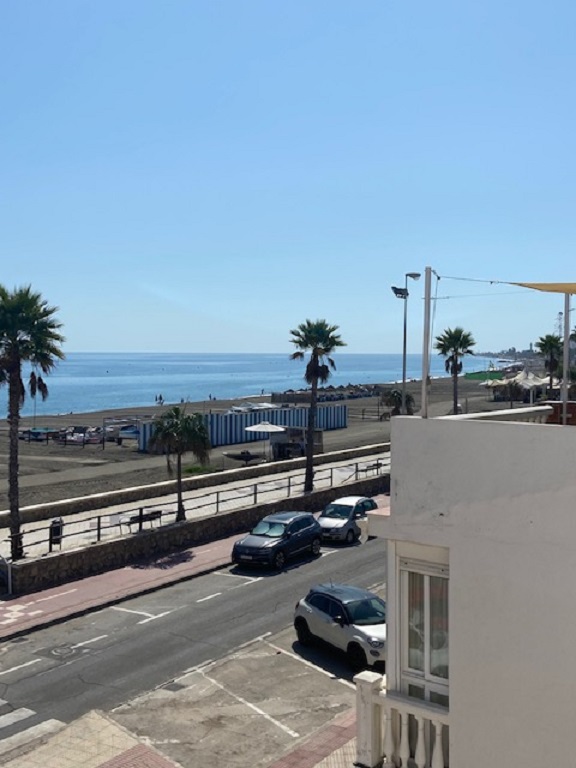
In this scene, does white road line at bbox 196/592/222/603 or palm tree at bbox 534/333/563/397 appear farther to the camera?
palm tree at bbox 534/333/563/397

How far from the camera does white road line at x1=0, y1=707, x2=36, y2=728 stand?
1326 cm

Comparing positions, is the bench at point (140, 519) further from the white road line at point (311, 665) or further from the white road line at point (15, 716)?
the white road line at point (15, 716)

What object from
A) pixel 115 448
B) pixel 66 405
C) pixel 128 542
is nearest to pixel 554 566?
pixel 128 542

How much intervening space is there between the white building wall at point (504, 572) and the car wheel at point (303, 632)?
11.0 m

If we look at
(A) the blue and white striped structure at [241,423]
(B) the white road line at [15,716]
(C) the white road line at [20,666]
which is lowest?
(C) the white road line at [20,666]

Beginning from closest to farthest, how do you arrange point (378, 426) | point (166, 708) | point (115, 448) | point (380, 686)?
→ point (380, 686) → point (166, 708) → point (115, 448) → point (378, 426)

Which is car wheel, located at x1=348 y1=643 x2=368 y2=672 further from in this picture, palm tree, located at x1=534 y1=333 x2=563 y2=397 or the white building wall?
palm tree, located at x1=534 y1=333 x2=563 y2=397

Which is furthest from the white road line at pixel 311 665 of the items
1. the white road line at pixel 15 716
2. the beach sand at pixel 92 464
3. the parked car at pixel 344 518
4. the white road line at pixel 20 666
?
the beach sand at pixel 92 464

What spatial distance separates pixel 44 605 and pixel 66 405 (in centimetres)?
12616

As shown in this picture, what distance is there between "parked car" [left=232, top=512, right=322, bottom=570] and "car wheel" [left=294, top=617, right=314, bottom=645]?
6013mm

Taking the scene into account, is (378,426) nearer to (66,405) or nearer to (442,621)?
(442,621)

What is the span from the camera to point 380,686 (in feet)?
22.0

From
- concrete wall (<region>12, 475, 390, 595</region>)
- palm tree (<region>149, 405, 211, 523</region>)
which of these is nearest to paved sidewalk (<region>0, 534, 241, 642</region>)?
concrete wall (<region>12, 475, 390, 595</region>)

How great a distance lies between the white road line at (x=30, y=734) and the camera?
40.7 feet
